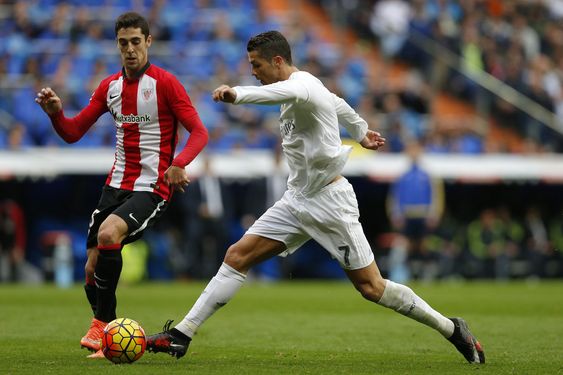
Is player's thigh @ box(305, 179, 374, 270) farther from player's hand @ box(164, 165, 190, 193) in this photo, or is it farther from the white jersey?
player's hand @ box(164, 165, 190, 193)

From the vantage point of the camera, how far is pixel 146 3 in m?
25.3

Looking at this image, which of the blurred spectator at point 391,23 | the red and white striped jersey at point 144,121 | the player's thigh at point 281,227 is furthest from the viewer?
the blurred spectator at point 391,23

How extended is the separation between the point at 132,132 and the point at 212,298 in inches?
61.3

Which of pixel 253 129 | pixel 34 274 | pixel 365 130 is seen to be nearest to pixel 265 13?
pixel 253 129

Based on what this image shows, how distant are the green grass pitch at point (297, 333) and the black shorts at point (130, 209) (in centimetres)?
95

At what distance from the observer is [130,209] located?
8242mm

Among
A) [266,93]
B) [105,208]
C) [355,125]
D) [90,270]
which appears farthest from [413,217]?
[266,93]

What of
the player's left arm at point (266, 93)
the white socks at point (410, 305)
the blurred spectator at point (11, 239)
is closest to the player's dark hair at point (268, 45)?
the player's left arm at point (266, 93)

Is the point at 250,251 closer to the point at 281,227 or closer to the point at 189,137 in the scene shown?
the point at 281,227

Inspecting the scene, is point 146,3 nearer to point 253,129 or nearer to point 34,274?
point 253,129

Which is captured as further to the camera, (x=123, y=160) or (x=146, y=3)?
(x=146, y=3)

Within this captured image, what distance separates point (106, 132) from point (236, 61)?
477 centimetres

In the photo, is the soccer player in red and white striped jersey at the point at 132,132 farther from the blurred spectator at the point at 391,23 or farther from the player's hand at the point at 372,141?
the blurred spectator at the point at 391,23

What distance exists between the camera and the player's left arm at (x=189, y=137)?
7688 millimetres
